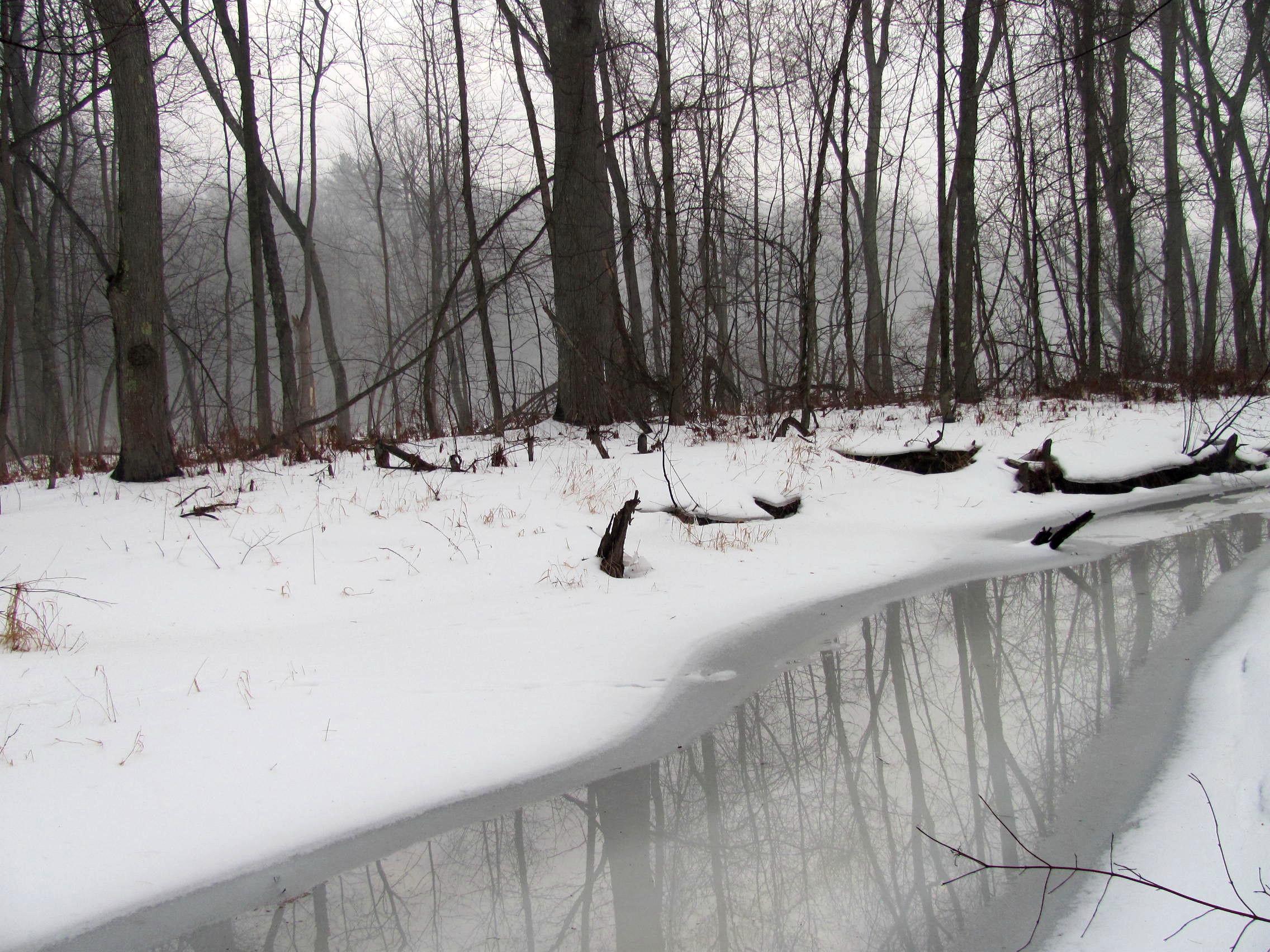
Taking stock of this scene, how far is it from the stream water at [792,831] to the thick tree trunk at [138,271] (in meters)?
6.91

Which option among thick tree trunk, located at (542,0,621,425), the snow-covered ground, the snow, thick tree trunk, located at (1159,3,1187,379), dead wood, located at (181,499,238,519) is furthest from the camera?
thick tree trunk, located at (1159,3,1187,379)

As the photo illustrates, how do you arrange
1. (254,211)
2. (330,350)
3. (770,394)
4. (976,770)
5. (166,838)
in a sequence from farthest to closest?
(330,350) → (254,211) → (770,394) → (976,770) → (166,838)

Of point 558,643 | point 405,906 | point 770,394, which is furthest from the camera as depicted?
point 770,394

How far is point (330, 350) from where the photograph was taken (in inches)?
721

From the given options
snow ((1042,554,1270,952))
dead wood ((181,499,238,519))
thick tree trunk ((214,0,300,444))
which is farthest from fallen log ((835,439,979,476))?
thick tree trunk ((214,0,300,444))

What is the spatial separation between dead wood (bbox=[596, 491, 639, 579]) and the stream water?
74.7 inches

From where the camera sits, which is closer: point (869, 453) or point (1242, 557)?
point (1242, 557)

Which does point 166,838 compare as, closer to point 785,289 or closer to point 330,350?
point 330,350

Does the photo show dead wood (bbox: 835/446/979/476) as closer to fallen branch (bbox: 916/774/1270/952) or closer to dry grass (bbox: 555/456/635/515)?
dry grass (bbox: 555/456/635/515)

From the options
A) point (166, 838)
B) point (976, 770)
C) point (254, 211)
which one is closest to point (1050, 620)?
point (976, 770)

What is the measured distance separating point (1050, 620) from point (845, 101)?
751cm

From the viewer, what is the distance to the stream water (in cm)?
234

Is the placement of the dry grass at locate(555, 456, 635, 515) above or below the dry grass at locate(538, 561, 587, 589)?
above

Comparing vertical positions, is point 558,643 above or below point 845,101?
below
